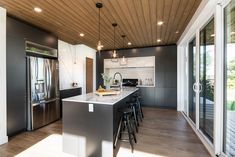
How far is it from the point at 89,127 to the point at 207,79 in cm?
256

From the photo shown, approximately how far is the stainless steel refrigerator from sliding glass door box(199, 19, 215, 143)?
4.06m

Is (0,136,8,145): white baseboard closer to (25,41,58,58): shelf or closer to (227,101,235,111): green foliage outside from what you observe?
(25,41,58,58): shelf

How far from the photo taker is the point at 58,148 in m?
2.70

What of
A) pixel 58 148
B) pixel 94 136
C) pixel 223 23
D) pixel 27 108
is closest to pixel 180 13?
pixel 223 23

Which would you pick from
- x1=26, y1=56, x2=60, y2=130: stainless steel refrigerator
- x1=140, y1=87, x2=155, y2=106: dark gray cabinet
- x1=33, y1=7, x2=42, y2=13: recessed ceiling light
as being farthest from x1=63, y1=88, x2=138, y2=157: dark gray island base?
x1=140, y1=87, x2=155, y2=106: dark gray cabinet

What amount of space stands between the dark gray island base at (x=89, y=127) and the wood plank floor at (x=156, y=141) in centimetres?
46

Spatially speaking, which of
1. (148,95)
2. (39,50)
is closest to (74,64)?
(39,50)

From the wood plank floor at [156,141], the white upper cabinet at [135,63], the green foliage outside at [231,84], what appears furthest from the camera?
the white upper cabinet at [135,63]

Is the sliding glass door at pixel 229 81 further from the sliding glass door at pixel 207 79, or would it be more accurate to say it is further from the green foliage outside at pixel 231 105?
the sliding glass door at pixel 207 79

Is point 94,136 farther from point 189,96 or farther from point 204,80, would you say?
point 189,96

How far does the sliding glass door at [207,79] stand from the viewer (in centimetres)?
271

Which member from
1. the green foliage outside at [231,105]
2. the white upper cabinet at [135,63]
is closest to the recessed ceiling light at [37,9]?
the green foliage outside at [231,105]

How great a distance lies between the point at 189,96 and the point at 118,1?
377 centimetres

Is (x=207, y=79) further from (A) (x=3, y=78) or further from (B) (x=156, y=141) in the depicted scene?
(A) (x=3, y=78)
